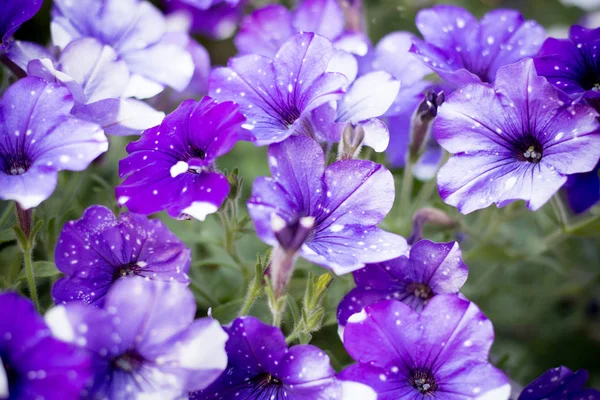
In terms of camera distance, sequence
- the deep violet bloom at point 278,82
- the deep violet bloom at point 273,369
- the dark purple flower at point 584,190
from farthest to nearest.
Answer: the dark purple flower at point 584,190 < the deep violet bloom at point 278,82 < the deep violet bloom at point 273,369

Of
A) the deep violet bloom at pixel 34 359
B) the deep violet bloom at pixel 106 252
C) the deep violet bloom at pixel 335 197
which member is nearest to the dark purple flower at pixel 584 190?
the deep violet bloom at pixel 335 197

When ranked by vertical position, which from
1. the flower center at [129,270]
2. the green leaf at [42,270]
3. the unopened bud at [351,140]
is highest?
the unopened bud at [351,140]

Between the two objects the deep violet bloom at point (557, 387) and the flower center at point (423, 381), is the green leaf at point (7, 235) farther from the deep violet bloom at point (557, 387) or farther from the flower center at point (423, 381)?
the deep violet bloom at point (557, 387)

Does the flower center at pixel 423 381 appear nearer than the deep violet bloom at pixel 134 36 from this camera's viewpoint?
Yes

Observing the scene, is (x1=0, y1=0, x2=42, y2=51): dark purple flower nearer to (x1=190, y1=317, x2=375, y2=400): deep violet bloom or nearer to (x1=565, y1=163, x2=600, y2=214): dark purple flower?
(x1=190, y1=317, x2=375, y2=400): deep violet bloom

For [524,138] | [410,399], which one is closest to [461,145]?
[524,138]

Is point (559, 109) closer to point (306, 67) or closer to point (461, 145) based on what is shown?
point (461, 145)

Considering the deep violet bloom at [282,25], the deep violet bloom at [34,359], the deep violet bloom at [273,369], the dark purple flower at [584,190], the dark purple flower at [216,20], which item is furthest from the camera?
the dark purple flower at [216,20]

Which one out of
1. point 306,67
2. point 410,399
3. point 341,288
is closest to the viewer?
point 410,399
